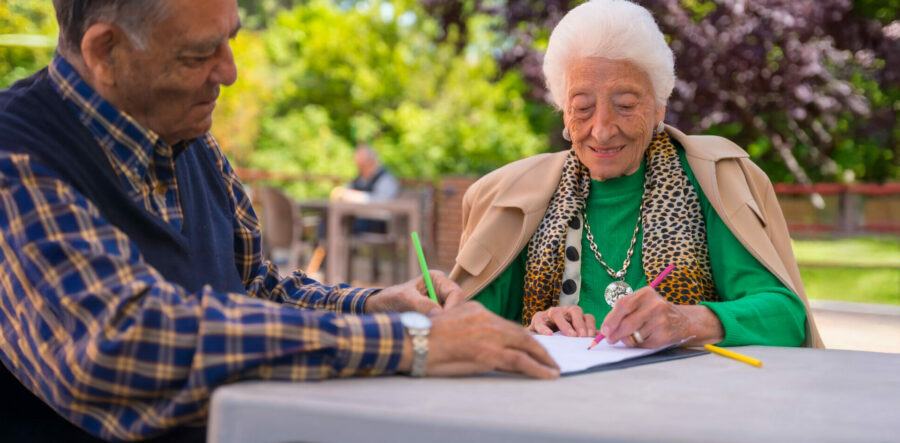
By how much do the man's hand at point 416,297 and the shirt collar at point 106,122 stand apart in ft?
1.88

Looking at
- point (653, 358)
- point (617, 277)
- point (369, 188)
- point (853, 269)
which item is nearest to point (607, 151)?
point (617, 277)

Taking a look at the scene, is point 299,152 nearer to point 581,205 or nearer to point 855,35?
point 855,35

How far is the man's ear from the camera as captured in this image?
4.52 feet

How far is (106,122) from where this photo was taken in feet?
4.68

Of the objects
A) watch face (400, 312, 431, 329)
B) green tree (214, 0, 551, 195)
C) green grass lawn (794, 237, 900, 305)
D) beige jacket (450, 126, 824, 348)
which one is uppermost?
Result: green tree (214, 0, 551, 195)

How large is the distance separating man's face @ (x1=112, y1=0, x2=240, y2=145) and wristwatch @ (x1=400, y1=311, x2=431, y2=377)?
0.60m

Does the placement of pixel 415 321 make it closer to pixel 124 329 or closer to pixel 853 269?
pixel 124 329

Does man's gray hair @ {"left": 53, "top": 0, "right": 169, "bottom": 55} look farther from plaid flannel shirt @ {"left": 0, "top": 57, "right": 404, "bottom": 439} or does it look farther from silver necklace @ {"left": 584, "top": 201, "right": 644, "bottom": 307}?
silver necklace @ {"left": 584, "top": 201, "right": 644, "bottom": 307}

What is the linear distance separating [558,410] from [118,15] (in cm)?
97

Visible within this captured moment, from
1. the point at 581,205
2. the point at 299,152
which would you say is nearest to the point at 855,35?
the point at 581,205

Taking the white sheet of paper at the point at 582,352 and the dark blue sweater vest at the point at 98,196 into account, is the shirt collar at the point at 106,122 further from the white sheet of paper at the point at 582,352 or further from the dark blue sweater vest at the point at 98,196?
the white sheet of paper at the point at 582,352

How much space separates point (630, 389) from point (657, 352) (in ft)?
1.31

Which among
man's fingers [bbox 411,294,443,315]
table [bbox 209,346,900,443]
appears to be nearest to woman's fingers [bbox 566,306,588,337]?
man's fingers [bbox 411,294,443,315]

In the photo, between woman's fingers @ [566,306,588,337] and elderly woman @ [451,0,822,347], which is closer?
woman's fingers @ [566,306,588,337]
